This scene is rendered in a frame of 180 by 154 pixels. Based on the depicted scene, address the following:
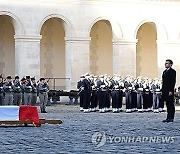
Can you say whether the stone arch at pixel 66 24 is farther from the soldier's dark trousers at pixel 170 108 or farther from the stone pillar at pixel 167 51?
the soldier's dark trousers at pixel 170 108

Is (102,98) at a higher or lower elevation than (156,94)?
lower

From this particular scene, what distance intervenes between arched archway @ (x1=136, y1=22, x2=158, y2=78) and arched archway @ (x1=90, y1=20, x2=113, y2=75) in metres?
1.95

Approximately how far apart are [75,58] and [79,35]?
1.34 meters

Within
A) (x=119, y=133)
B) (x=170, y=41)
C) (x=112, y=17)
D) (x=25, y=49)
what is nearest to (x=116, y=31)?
(x=112, y=17)

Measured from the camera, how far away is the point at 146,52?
3850 cm

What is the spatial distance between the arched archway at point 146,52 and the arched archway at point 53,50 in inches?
204

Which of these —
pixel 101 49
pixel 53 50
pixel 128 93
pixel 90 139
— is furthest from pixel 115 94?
pixel 90 139

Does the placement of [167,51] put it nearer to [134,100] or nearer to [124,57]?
[124,57]

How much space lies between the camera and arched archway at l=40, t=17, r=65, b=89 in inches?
1426

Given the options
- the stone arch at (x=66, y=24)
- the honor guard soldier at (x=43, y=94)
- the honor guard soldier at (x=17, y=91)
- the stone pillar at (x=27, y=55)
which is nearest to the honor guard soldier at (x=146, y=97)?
the honor guard soldier at (x=43, y=94)

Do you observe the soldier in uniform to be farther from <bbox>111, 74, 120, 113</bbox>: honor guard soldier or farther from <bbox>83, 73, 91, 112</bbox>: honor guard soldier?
<bbox>111, 74, 120, 113</bbox>: honor guard soldier

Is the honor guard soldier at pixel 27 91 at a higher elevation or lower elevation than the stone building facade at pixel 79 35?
lower

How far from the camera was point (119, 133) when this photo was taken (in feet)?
46.1

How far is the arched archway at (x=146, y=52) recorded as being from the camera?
3831 centimetres
